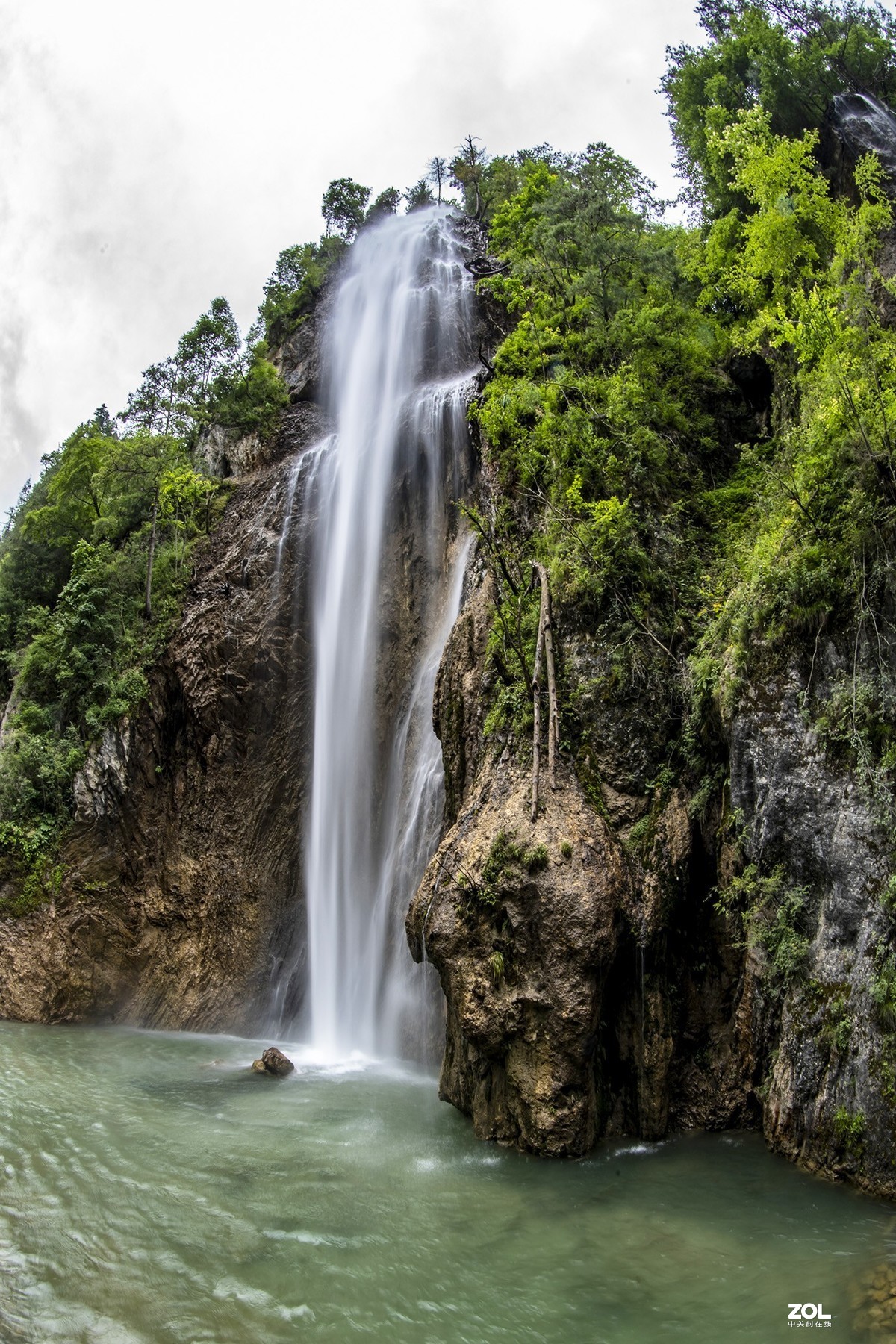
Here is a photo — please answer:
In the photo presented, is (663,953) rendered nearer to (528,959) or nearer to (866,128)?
(528,959)

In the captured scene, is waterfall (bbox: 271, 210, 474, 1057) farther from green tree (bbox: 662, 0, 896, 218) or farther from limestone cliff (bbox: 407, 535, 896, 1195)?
green tree (bbox: 662, 0, 896, 218)

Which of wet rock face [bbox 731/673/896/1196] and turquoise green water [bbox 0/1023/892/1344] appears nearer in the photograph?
turquoise green water [bbox 0/1023/892/1344]

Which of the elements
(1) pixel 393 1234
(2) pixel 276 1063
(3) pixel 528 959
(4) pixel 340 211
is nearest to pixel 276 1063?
(2) pixel 276 1063

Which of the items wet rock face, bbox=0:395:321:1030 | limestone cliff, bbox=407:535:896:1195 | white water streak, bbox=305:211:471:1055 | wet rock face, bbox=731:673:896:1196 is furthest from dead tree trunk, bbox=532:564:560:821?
wet rock face, bbox=0:395:321:1030

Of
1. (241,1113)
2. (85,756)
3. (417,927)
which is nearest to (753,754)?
(417,927)

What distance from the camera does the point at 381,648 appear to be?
58.7 feet

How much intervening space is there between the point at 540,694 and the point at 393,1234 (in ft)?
19.5

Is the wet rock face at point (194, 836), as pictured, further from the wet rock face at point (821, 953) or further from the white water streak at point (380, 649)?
the wet rock face at point (821, 953)

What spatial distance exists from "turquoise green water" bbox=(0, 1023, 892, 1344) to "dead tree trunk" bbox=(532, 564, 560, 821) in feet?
12.2

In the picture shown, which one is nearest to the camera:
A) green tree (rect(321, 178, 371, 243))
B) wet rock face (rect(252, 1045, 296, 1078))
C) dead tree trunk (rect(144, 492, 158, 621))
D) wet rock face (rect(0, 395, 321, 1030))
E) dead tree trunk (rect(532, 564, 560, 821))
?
dead tree trunk (rect(532, 564, 560, 821))

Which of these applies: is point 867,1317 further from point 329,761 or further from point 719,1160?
point 329,761

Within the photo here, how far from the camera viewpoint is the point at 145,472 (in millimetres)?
23203

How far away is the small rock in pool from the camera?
12227mm

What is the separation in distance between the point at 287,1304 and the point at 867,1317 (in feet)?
12.1
